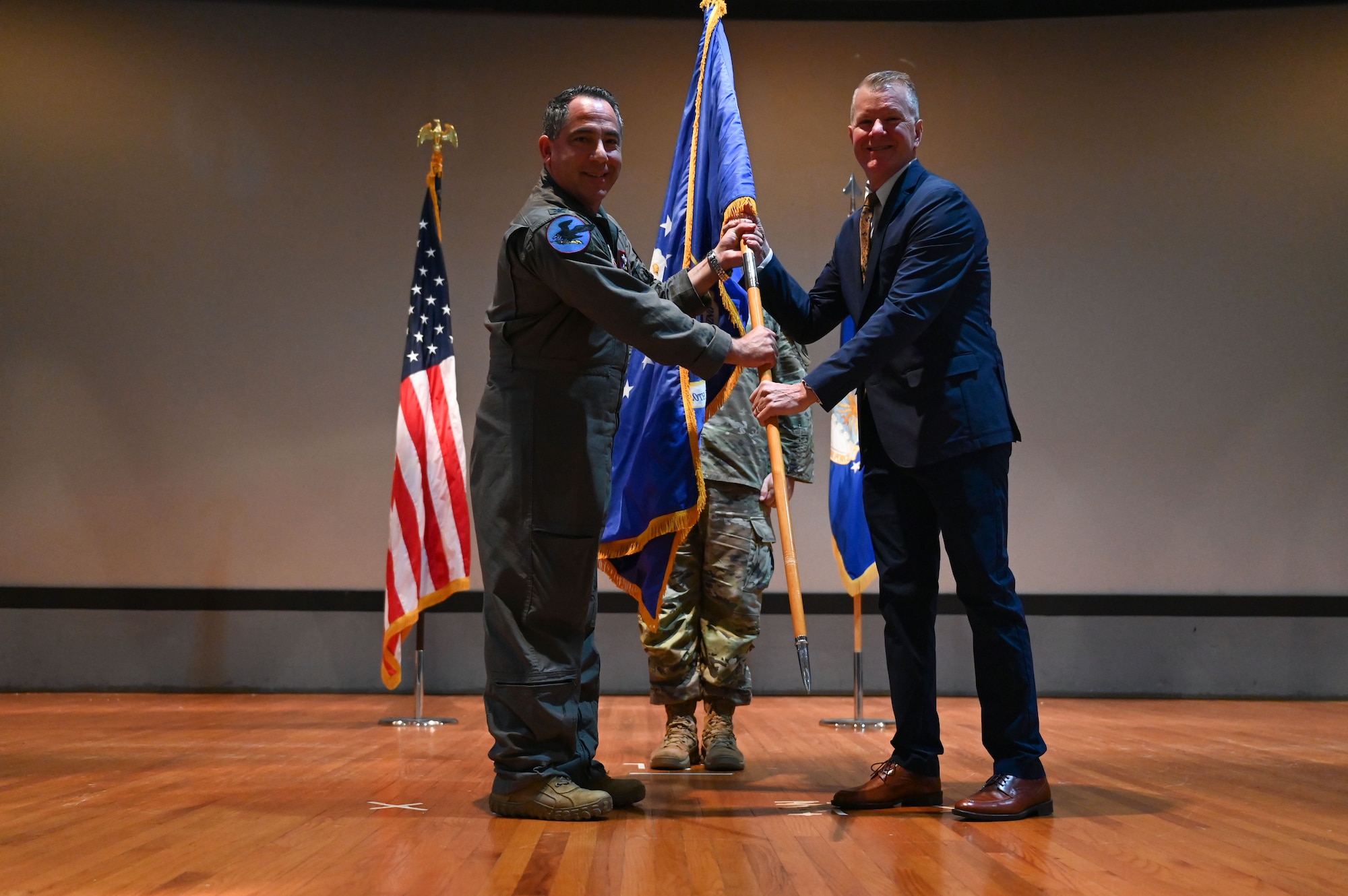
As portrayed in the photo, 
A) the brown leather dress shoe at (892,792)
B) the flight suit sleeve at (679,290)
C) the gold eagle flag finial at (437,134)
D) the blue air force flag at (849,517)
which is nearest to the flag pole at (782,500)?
the flight suit sleeve at (679,290)

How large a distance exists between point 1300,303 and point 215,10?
5.82 metres

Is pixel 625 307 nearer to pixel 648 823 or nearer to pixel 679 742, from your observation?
pixel 648 823

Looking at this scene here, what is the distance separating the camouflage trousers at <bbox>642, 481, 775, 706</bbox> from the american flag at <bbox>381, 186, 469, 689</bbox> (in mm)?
1313

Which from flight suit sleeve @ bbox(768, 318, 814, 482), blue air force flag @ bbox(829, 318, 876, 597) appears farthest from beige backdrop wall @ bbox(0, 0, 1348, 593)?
flight suit sleeve @ bbox(768, 318, 814, 482)

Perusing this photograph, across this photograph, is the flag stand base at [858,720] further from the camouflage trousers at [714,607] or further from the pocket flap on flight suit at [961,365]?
the pocket flap on flight suit at [961,365]

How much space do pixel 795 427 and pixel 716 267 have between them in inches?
43.8

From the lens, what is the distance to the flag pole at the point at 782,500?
88.5 inches

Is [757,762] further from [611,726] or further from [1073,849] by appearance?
[1073,849]

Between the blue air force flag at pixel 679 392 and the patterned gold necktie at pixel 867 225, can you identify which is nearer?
the patterned gold necktie at pixel 867 225

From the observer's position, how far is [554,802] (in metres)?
2.37

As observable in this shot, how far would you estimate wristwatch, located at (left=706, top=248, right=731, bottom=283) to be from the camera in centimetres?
272

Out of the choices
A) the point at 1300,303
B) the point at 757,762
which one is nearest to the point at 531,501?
the point at 757,762

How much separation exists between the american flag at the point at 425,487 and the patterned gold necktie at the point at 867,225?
85.8 inches

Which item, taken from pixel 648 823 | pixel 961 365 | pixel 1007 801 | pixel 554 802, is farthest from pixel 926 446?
pixel 554 802
